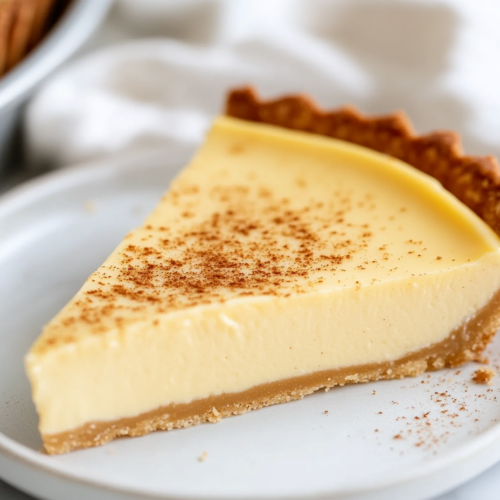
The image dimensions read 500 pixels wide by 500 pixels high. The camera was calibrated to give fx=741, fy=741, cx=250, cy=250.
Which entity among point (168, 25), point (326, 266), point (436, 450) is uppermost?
point (168, 25)

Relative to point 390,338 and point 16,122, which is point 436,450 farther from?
point 16,122

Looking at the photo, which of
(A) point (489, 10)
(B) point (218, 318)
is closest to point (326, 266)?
(B) point (218, 318)

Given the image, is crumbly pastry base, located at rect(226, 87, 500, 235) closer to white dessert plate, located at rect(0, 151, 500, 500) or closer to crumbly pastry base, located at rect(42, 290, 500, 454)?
crumbly pastry base, located at rect(42, 290, 500, 454)

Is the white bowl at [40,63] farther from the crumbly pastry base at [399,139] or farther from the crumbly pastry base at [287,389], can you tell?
the crumbly pastry base at [287,389]

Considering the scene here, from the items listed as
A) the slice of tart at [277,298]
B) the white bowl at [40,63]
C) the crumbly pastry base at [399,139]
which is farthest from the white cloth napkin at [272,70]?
the slice of tart at [277,298]

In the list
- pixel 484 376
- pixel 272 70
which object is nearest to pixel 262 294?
pixel 484 376

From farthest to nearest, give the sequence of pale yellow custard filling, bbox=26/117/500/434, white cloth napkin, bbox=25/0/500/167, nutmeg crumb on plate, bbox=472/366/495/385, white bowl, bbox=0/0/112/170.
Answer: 1. white cloth napkin, bbox=25/0/500/167
2. white bowl, bbox=0/0/112/170
3. nutmeg crumb on plate, bbox=472/366/495/385
4. pale yellow custard filling, bbox=26/117/500/434

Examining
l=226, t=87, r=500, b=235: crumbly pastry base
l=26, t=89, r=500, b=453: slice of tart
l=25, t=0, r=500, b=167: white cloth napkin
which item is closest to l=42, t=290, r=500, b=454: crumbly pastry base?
l=26, t=89, r=500, b=453: slice of tart

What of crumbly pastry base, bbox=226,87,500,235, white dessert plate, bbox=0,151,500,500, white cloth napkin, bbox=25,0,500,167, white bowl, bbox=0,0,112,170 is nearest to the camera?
white dessert plate, bbox=0,151,500,500
